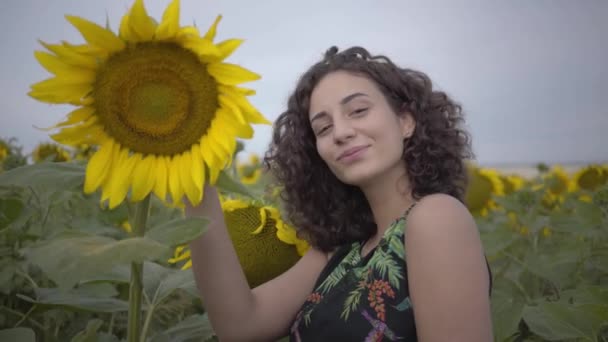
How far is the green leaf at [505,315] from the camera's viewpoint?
82.3 inches

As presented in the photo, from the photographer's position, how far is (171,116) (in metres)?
1.20

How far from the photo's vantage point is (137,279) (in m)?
1.21

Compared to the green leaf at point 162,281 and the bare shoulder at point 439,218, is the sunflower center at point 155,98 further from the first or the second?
the bare shoulder at point 439,218

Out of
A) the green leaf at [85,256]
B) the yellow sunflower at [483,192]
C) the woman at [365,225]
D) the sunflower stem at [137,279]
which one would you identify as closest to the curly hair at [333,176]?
the woman at [365,225]

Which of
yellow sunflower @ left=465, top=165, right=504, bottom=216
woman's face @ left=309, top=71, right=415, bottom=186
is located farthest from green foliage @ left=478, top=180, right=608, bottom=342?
yellow sunflower @ left=465, top=165, right=504, bottom=216

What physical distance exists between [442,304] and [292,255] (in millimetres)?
778

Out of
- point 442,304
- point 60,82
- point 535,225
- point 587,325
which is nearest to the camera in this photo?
point 60,82

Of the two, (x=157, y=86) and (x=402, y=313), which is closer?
(x=157, y=86)

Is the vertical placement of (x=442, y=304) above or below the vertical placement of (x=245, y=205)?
below

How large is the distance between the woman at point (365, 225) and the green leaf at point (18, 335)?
438 mm

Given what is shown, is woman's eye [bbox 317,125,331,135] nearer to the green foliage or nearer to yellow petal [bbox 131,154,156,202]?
yellow petal [bbox 131,154,156,202]

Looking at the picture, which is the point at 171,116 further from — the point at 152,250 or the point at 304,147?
the point at 304,147

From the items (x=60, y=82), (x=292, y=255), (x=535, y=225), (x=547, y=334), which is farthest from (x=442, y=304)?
(x=535, y=225)

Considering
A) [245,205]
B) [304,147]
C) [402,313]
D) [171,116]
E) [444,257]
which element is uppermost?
[171,116]
